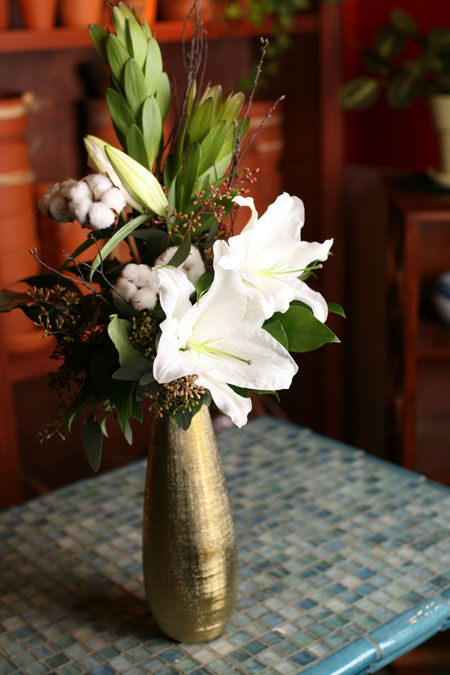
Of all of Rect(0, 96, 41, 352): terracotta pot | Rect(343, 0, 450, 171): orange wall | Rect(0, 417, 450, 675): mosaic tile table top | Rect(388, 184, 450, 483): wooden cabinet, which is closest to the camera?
Rect(0, 417, 450, 675): mosaic tile table top

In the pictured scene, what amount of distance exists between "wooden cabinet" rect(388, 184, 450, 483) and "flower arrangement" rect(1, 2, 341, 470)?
110 cm

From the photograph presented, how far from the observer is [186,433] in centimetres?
106

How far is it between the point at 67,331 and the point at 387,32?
159 centimetres

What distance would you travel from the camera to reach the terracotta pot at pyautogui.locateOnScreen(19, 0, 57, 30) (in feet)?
6.62

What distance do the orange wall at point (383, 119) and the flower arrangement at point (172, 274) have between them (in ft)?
5.33

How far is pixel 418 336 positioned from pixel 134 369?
137cm

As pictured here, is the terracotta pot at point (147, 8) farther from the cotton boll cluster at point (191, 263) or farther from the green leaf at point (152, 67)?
the cotton boll cluster at point (191, 263)

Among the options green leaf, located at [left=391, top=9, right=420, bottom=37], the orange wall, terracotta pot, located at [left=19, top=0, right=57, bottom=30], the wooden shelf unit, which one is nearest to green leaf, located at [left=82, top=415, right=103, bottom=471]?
the wooden shelf unit

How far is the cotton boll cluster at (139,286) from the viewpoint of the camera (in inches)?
36.9

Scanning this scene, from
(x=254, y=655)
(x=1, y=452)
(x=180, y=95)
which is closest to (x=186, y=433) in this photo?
(x=254, y=655)

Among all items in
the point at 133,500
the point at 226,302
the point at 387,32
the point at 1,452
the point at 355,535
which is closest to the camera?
the point at 226,302

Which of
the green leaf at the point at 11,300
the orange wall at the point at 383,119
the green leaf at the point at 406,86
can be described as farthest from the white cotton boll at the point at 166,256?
the orange wall at the point at 383,119

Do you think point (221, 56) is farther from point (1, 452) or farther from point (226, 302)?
point (226, 302)

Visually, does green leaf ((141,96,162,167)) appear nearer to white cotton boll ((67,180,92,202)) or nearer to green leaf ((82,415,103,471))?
white cotton boll ((67,180,92,202))
